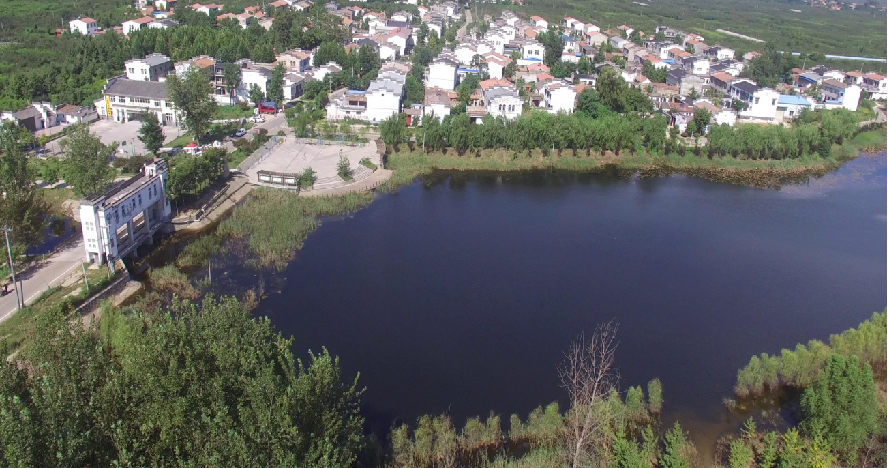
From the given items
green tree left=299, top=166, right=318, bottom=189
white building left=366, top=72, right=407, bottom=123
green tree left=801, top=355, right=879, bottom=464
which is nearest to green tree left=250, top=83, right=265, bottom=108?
white building left=366, top=72, right=407, bottom=123

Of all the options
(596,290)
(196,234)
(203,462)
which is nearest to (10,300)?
(196,234)

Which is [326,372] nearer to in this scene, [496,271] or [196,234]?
[496,271]

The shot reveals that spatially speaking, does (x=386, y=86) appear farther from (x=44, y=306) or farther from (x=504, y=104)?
(x=44, y=306)

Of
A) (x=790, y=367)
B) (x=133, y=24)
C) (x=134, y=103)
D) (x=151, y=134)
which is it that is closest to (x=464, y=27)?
(x=133, y=24)

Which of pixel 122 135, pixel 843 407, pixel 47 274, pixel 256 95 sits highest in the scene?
pixel 256 95

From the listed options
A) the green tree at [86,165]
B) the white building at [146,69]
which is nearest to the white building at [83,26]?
the white building at [146,69]

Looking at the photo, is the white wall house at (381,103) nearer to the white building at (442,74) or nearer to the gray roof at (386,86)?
the gray roof at (386,86)
